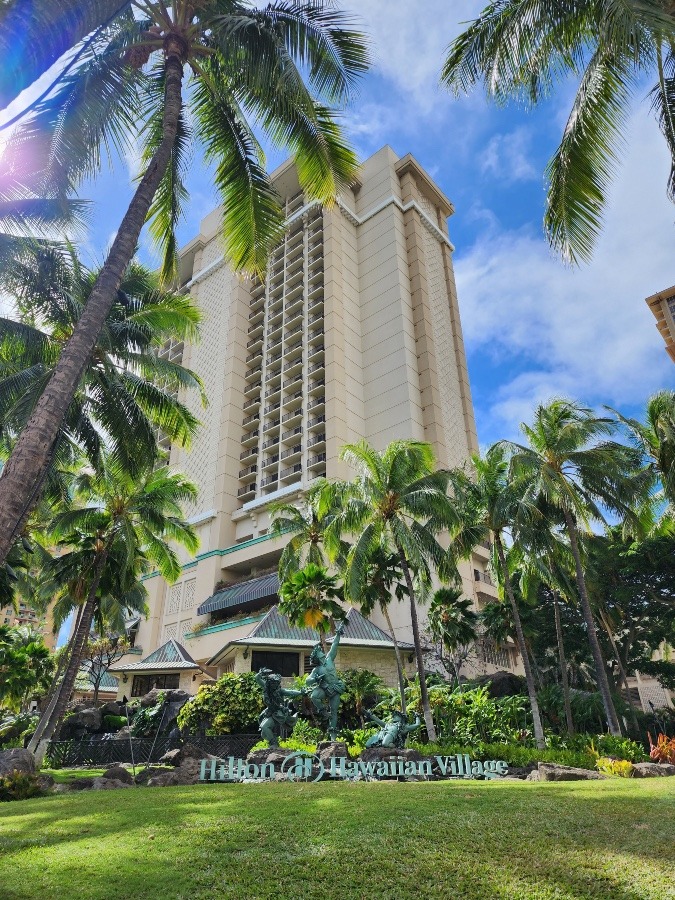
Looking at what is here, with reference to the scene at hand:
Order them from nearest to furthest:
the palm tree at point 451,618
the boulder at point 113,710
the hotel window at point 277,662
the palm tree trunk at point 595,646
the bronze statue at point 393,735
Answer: the bronze statue at point 393,735 < the palm tree trunk at point 595,646 < the palm tree at point 451,618 < the boulder at point 113,710 < the hotel window at point 277,662

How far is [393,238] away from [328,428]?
1886 centimetres

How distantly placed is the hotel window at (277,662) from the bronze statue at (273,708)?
1583 cm

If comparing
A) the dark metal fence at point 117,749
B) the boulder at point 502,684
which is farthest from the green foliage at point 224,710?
the boulder at point 502,684

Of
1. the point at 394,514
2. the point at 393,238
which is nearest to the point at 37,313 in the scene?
the point at 394,514

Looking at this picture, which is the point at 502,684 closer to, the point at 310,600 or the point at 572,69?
the point at 310,600

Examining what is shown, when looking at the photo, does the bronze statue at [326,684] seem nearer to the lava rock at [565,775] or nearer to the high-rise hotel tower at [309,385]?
the lava rock at [565,775]

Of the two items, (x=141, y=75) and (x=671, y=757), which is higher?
(x=141, y=75)

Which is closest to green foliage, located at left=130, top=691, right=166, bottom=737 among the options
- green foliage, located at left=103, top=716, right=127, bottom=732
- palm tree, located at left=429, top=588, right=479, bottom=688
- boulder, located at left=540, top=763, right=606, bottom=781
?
green foliage, located at left=103, top=716, right=127, bottom=732

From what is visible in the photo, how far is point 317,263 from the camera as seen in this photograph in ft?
181

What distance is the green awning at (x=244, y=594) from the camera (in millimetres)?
41625

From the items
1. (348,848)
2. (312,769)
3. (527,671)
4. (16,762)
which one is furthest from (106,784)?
(527,671)

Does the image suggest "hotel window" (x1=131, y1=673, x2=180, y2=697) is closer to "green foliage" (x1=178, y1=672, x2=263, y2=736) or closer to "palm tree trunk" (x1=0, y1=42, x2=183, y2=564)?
"green foliage" (x1=178, y1=672, x2=263, y2=736)

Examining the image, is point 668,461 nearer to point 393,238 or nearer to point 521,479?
point 521,479

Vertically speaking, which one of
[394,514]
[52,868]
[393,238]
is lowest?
[52,868]
